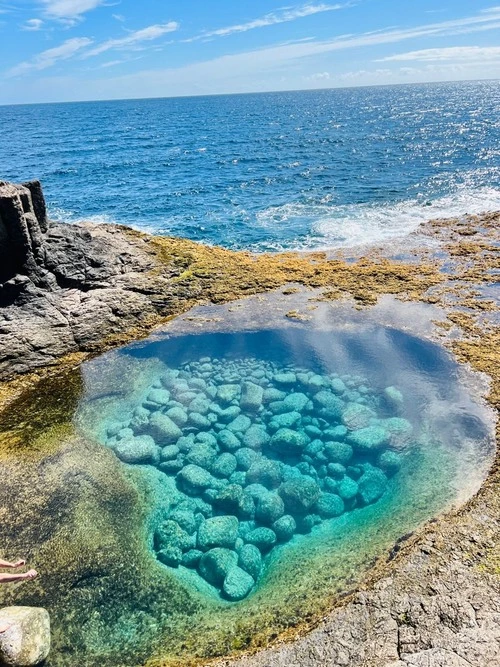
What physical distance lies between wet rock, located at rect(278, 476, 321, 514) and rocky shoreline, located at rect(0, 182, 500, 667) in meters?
2.35

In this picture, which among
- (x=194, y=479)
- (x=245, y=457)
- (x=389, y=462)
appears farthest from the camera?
(x=245, y=457)

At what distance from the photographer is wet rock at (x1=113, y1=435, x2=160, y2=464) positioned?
13062 mm

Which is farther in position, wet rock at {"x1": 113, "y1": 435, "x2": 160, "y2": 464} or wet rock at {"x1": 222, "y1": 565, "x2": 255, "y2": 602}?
wet rock at {"x1": 113, "y1": 435, "x2": 160, "y2": 464}

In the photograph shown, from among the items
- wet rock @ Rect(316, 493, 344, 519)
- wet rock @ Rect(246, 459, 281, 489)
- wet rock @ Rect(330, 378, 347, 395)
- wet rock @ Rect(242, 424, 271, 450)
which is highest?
wet rock @ Rect(330, 378, 347, 395)

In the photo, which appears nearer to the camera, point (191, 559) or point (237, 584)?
point (237, 584)

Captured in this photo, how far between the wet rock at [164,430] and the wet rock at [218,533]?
3360 mm

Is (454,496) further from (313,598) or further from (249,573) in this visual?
(249,573)

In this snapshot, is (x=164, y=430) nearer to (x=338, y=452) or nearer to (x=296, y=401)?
(x=296, y=401)

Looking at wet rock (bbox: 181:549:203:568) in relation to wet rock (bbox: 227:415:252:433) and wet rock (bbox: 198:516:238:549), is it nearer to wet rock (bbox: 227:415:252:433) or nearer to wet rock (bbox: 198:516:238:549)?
wet rock (bbox: 198:516:238:549)

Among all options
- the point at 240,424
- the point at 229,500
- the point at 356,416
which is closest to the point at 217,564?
the point at 229,500

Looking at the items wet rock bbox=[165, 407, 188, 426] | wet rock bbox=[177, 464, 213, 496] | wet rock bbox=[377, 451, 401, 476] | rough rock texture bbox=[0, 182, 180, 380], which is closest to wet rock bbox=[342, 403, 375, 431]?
wet rock bbox=[377, 451, 401, 476]

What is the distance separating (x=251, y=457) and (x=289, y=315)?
320 inches

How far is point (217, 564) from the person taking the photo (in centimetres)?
1007

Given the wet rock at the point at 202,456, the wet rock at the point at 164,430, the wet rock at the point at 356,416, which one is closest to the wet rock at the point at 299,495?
the wet rock at the point at 202,456
